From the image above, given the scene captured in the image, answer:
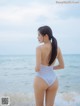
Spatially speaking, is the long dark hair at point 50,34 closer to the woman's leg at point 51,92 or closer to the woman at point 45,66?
the woman at point 45,66

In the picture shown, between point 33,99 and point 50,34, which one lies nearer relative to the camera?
point 50,34

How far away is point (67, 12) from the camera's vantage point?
3336 millimetres

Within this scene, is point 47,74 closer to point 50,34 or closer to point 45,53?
point 45,53

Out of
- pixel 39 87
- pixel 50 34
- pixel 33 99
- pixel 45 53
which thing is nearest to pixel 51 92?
pixel 39 87

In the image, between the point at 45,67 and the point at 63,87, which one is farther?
the point at 63,87

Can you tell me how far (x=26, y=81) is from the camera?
3.51m

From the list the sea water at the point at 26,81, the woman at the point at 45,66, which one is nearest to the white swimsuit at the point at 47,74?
the woman at the point at 45,66

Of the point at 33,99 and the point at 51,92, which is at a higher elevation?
the point at 51,92

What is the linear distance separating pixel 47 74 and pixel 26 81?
1479mm

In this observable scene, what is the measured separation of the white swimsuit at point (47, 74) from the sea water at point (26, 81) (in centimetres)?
130

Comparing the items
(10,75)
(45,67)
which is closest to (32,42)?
(10,75)

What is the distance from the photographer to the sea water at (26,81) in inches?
134

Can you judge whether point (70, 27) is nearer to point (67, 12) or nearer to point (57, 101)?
point (67, 12)

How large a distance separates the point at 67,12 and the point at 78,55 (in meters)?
0.56
